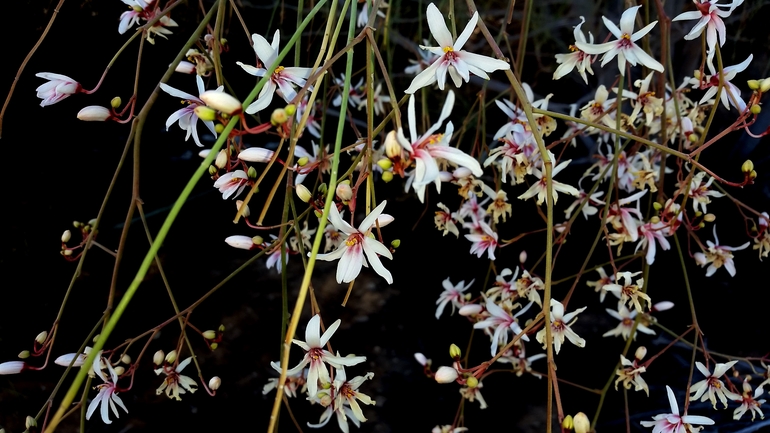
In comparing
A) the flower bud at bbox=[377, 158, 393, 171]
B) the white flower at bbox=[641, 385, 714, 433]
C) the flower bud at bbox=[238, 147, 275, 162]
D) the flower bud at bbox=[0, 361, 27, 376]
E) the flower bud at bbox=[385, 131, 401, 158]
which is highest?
the flower bud at bbox=[385, 131, 401, 158]

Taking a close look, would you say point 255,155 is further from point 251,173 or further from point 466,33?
point 466,33

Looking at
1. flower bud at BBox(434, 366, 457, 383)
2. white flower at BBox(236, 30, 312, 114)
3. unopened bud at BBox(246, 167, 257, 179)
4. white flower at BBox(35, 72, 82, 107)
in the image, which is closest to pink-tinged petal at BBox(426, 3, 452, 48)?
white flower at BBox(236, 30, 312, 114)

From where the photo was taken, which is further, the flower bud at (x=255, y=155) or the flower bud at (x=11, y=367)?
the flower bud at (x=11, y=367)

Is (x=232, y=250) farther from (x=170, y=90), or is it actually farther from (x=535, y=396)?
(x=170, y=90)

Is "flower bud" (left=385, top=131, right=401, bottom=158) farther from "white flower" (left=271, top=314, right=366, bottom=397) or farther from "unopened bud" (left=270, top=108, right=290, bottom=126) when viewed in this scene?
"white flower" (left=271, top=314, right=366, bottom=397)

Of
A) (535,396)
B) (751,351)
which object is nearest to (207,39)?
(535,396)

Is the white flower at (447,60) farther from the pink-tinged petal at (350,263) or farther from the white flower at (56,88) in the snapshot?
the white flower at (56,88)

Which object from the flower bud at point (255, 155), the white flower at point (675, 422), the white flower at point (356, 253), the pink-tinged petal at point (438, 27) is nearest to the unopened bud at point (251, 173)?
the flower bud at point (255, 155)
